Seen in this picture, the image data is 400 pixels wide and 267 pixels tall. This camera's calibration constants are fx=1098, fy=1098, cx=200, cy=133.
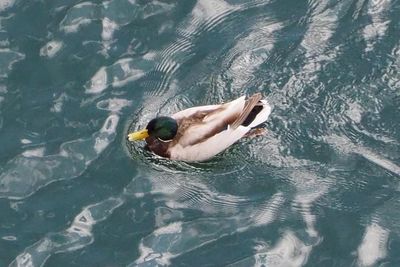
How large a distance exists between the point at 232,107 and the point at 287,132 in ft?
2.15

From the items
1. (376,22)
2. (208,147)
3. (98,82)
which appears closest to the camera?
(208,147)

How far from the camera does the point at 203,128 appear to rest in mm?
11562

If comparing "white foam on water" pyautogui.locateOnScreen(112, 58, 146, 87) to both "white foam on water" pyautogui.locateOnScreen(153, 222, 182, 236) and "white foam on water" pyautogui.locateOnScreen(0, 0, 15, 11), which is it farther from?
"white foam on water" pyautogui.locateOnScreen(153, 222, 182, 236)

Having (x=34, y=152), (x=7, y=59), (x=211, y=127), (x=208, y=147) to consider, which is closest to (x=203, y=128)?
(x=211, y=127)

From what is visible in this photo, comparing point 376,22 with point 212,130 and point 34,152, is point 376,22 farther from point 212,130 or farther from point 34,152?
point 34,152

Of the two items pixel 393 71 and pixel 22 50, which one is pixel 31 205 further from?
pixel 393 71

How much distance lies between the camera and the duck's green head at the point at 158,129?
37.9 ft

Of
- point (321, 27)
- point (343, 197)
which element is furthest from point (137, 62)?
point (343, 197)

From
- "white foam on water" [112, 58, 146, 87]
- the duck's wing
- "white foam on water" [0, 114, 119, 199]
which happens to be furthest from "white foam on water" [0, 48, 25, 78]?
the duck's wing

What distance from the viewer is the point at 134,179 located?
11.4 meters

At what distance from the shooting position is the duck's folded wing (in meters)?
11.6

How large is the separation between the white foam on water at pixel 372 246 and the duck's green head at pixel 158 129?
2.34m

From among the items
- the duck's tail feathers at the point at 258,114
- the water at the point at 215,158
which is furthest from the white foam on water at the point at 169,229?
the duck's tail feathers at the point at 258,114

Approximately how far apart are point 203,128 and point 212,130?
10cm
